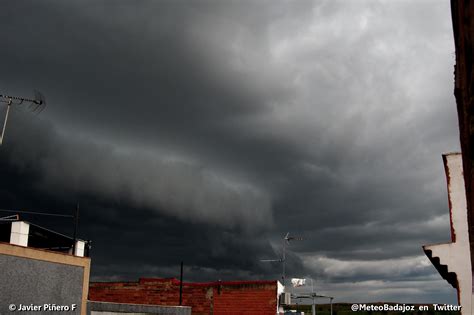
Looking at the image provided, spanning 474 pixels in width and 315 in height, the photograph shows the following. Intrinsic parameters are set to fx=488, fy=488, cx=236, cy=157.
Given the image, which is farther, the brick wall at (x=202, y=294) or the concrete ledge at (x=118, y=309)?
the brick wall at (x=202, y=294)

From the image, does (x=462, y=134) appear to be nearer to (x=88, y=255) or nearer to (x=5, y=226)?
(x=88, y=255)

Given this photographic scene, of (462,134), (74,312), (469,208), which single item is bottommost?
(74,312)

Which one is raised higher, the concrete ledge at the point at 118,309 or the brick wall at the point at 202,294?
the brick wall at the point at 202,294

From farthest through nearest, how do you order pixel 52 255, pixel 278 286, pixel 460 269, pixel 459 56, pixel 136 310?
pixel 278 286 < pixel 136 310 < pixel 52 255 < pixel 460 269 < pixel 459 56

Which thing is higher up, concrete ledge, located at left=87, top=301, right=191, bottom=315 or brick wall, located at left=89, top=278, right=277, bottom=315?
brick wall, located at left=89, top=278, right=277, bottom=315

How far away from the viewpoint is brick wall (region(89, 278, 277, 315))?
2480 centimetres

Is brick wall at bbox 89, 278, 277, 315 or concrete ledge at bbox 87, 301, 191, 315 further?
brick wall at bbox 89, 278, 277, 315

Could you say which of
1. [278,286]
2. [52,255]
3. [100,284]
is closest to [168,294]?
[100,284]

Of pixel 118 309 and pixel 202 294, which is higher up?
pixel 202 294

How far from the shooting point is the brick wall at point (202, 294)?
24797mm

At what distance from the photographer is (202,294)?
25703 millimetres

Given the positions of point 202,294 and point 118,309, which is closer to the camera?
point 118,309

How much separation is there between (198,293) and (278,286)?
4311mm

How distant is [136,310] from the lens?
2205cm
